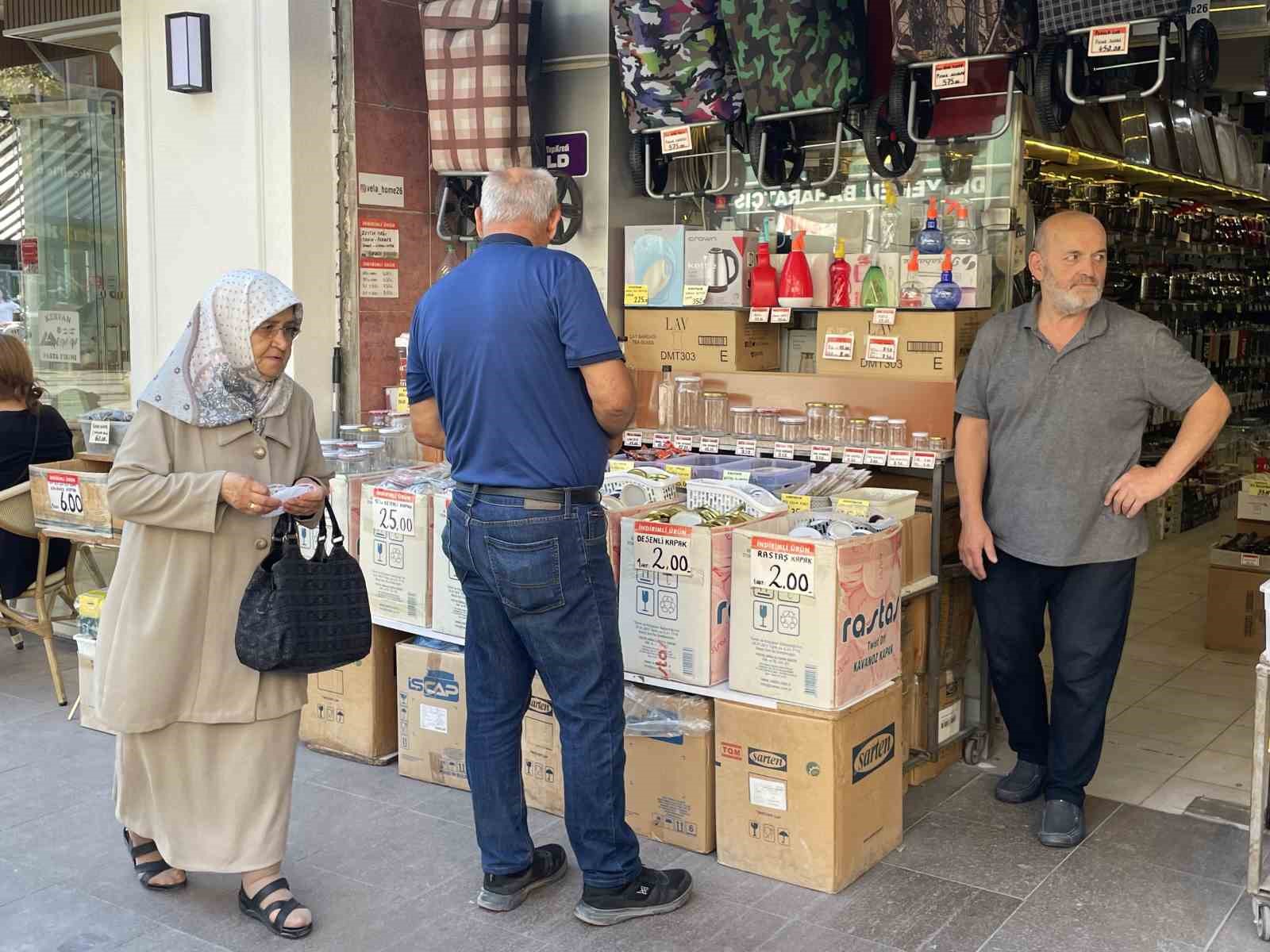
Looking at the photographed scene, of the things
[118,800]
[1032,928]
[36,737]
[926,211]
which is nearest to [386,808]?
[118,800]

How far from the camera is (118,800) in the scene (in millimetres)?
3180

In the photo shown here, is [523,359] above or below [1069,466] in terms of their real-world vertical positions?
above

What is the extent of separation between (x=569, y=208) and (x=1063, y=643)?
8.17 ft

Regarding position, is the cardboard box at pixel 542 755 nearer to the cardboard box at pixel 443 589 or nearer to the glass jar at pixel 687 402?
the cardboard box at pixel 443 589

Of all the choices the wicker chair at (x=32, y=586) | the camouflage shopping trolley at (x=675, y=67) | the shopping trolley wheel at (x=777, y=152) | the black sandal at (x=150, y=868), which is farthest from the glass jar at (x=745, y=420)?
the wicker chair at (x=32, y=586)

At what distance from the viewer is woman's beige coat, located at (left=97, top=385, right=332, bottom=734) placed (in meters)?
→ 2.86

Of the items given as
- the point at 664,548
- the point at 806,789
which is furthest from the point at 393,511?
the point at 806,789

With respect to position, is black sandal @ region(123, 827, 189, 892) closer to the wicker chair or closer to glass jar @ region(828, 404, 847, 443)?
the wicker chair

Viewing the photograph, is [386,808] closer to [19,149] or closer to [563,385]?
[563,385]

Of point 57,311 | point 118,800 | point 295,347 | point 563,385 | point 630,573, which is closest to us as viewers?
point 563,385

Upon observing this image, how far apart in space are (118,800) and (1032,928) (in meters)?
2.23

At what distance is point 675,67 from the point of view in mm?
4488

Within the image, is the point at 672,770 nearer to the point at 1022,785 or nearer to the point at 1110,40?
the point at 1022,785

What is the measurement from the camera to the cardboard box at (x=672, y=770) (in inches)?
136
